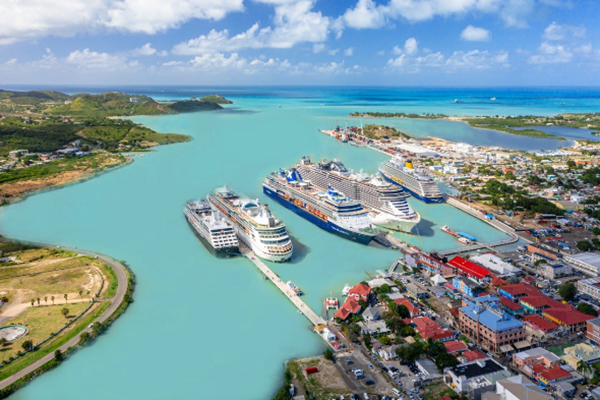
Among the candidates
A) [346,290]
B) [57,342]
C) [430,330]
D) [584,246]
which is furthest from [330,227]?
[57,342]

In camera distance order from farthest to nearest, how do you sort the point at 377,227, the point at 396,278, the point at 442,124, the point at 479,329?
1. the point at 442,124
2. the point at 377,227
3. the point at 396,278
4. the point at 479,329

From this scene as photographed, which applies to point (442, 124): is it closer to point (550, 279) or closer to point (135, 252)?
point (550, 279)

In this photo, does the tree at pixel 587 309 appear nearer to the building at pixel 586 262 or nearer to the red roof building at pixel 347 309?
the building at pixel 586 262

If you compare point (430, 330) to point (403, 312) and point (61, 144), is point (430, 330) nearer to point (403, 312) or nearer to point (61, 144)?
point (403, 312)

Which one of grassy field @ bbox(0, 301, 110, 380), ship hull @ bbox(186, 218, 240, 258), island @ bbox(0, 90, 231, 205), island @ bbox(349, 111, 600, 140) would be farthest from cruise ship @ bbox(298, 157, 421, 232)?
island @ bbox(349, 111, 600, 140)

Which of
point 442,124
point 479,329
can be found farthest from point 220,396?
point 442,124

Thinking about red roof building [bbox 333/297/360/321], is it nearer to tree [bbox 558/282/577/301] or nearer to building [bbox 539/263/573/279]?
tree [bbox 558/282/577/301]
